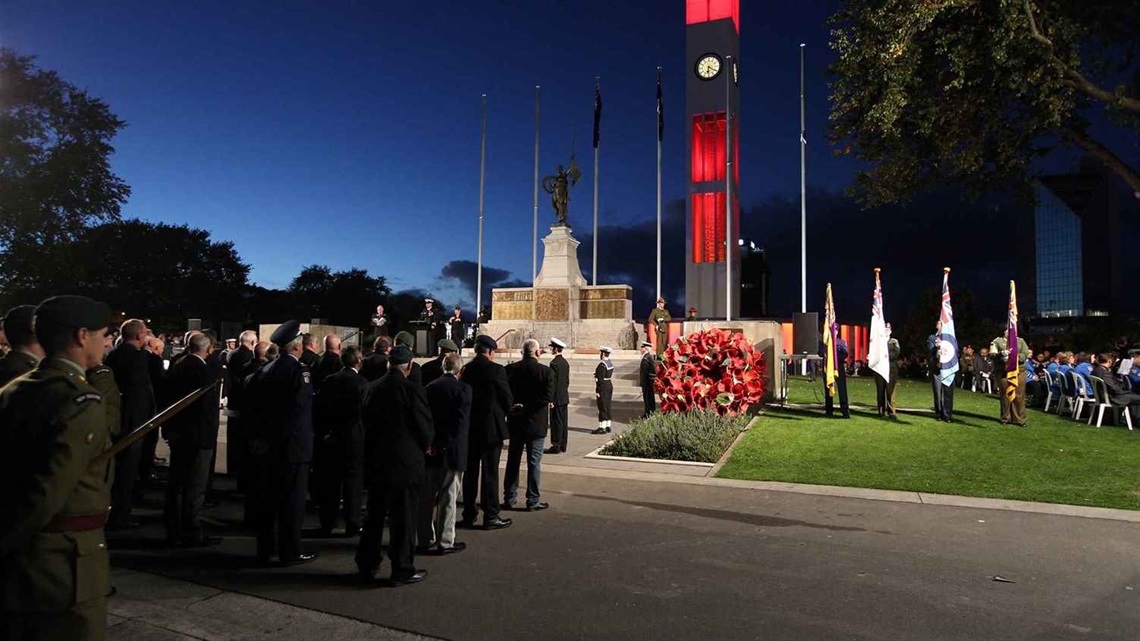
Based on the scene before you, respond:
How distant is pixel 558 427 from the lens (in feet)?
36.8

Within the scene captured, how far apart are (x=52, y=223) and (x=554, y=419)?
127 feet

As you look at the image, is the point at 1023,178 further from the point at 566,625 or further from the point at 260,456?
the point at 260,456

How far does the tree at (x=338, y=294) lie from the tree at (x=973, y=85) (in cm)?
6314

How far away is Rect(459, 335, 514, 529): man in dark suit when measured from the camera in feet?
23.4

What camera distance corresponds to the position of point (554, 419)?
36.3ft

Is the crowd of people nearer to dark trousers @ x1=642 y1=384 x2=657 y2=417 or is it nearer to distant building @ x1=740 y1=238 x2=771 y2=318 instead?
dark trousers @ x1=642 y1=384 x2=657 y2=417

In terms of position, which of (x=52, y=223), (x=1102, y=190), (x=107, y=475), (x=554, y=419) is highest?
(x=1102, y=190)

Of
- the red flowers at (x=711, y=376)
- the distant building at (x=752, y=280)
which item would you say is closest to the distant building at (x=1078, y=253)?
the distant building at (x=752, y=280)

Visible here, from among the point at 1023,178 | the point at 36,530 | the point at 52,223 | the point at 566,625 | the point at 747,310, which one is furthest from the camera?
the point at 747,310

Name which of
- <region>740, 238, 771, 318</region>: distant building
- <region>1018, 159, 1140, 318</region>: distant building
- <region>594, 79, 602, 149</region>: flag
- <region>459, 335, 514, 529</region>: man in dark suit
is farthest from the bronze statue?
<region>1018, 159, 1140, 318</region>: distant building

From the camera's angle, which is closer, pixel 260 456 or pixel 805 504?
pixel 260 456

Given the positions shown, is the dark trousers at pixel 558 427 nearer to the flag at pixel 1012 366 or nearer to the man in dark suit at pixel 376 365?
the man in dark suit at pixel 376 365

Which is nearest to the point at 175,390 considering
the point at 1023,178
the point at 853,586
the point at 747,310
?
the point at 853,586

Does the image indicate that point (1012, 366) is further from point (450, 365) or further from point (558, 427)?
point (450, 365)
